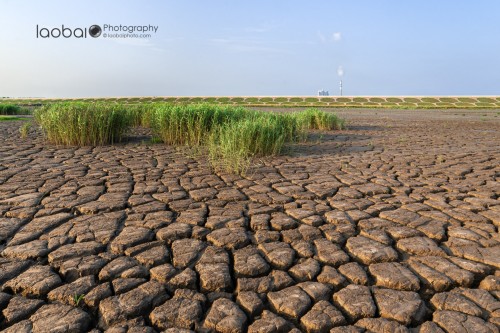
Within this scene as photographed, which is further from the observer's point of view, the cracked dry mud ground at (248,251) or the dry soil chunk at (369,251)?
the dry soil chunk at (369,251)

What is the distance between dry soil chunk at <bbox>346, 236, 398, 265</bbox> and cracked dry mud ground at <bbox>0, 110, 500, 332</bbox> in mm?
14

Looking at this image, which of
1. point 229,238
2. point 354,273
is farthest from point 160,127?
point 354,273

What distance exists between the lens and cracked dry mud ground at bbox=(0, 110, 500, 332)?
224 cm

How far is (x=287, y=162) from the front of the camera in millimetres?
6570

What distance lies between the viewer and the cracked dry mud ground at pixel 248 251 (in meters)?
2.24

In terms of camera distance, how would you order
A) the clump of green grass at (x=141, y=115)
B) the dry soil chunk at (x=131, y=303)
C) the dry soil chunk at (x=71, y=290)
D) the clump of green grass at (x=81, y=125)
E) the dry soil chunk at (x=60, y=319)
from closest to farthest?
the dry soil chunk at (x=60, y=319), the dry soil chunk at (x=131, y=303), the dry soil chunk at (x=71, y=290), the clump of green grass at (x=81, y=125), the clump of green grass at (x=141, y=115)

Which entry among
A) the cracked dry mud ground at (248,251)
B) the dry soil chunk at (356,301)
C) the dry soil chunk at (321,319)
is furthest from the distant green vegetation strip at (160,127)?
the dry soil chunk at (321,319)

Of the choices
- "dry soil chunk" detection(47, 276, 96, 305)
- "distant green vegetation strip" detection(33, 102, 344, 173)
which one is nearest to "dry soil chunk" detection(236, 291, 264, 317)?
"dry soil chunk" detection(47, 276, 96, 305)

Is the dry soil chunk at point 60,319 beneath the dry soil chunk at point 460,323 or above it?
above

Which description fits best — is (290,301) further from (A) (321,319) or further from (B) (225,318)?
(B) (225,318)

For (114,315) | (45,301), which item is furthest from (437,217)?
(45,301)

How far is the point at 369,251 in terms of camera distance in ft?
9.96

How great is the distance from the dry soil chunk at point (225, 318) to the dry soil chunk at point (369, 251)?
1016 millimetres

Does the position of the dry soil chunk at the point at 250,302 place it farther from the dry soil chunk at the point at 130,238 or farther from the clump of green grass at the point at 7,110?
the clump of green grass at the point at 7,110
